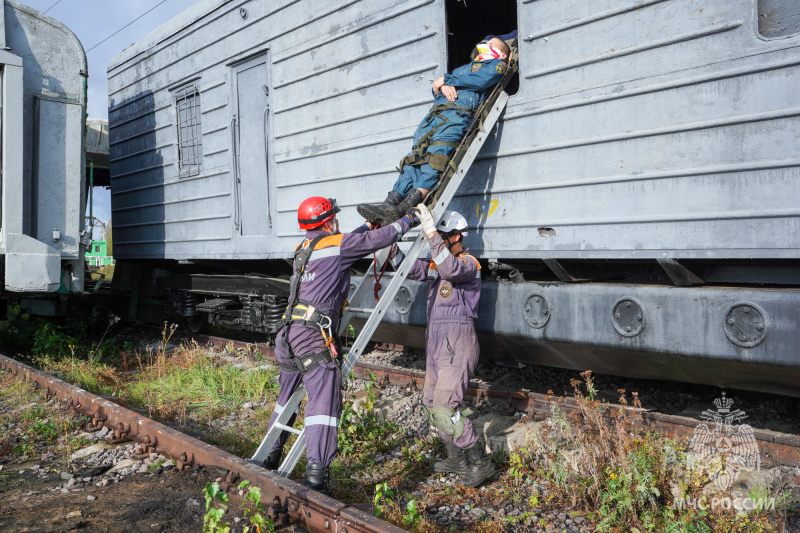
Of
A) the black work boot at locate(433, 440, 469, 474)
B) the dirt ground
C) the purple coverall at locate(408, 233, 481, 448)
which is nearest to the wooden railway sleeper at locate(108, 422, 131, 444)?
the dirt ground

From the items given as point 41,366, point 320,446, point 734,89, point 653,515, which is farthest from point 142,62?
point 653,515

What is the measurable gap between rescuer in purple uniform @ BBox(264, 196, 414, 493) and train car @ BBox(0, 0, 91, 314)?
4402 mm

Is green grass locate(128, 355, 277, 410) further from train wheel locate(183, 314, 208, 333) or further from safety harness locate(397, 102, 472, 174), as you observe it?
train wheel locate(183, 314, 208, 333)

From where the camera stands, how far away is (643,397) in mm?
5109

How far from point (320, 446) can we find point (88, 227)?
5.66m

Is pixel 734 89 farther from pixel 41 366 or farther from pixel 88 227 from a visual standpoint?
pixel 41 366

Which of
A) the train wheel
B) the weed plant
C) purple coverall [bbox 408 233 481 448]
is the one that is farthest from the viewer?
the train wheel

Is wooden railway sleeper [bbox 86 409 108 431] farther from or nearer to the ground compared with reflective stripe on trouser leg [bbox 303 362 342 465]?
nearer to the ground

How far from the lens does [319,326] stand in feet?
11.9

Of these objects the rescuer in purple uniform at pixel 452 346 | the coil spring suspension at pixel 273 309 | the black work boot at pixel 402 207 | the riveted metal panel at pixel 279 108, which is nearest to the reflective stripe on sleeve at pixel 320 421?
the rescuer in purple uniform at pixel 452 346

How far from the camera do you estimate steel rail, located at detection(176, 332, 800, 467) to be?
3404mm

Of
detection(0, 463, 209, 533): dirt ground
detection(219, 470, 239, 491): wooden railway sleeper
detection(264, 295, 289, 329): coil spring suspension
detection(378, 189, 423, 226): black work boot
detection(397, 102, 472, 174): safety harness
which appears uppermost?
detection(397, 102, 472, 174): safety harness

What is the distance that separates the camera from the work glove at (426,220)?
3900mm

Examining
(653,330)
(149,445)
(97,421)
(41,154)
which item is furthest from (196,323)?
(653,330)
